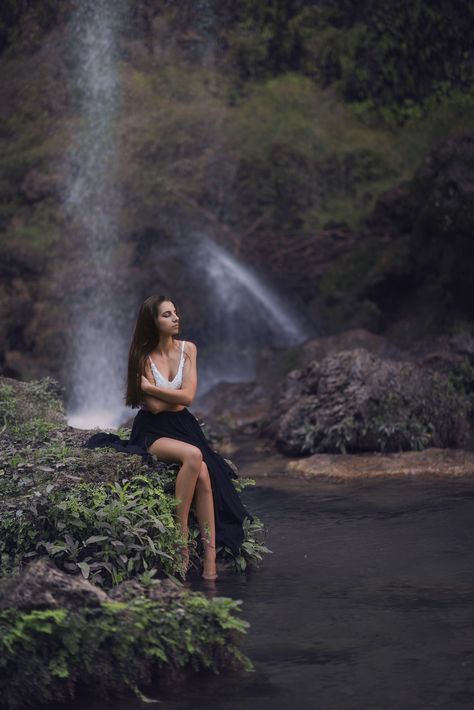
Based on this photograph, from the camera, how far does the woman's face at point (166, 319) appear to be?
22.4 ft

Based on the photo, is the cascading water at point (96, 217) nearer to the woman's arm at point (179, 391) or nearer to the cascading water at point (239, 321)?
the cascading water at point (239, 321)

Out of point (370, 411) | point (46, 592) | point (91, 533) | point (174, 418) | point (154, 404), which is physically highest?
point (370, 411)

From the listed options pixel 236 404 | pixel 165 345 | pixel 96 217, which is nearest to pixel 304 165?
pixel 96 217

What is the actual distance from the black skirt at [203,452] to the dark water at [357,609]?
30 centimetres

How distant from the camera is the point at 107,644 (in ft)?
15.1

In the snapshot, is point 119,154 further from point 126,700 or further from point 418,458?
point 126,700

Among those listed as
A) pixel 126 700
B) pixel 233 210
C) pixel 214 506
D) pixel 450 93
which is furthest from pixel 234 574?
pixel 450 93

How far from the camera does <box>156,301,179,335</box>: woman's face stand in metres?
6.84

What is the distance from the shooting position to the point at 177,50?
24.9 m

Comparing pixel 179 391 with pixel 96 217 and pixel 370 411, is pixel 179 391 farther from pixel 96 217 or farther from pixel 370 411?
pixel 96 217

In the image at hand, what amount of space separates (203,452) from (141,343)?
2.87 ft

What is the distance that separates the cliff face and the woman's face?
12929 mm

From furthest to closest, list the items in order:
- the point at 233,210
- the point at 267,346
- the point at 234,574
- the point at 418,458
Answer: the point at 233,210 → the point at 267,346 → the point at 418,458 → the point at 234,574

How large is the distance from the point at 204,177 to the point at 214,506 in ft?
57.4
